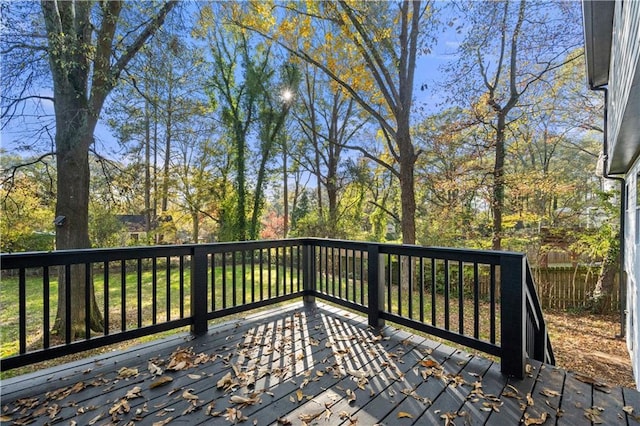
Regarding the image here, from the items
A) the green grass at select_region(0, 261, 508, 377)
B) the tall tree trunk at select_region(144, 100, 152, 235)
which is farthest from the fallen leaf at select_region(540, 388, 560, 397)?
the tall tree trunk at select_region(144, 100, 152, 235)

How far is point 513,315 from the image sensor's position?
2352mm

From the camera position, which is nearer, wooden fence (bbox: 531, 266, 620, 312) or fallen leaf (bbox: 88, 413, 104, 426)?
fallen leaf (bbox: 88, 413, 104, 426)

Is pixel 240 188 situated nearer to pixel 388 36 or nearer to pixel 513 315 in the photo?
pixel 388 36

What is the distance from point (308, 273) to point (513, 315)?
8.60 feet

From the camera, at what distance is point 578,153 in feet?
36.1

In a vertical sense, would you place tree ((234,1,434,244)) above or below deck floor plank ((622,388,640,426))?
above

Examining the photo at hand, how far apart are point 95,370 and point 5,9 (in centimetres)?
533

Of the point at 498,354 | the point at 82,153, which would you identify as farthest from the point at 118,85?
the point at 498,354

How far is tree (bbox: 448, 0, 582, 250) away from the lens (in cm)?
743

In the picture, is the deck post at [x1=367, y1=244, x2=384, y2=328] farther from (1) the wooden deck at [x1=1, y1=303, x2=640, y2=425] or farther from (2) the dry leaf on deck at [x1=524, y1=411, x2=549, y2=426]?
(2) the dry leaf on deck at [x1=524, y1=411, x2=549, y2=426]

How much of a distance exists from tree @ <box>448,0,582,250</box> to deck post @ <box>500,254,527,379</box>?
6.50m

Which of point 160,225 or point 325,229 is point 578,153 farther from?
point 160,225

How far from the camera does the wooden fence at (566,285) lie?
7.77 m

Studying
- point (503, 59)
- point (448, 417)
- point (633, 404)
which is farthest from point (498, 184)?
point (448, 417)
